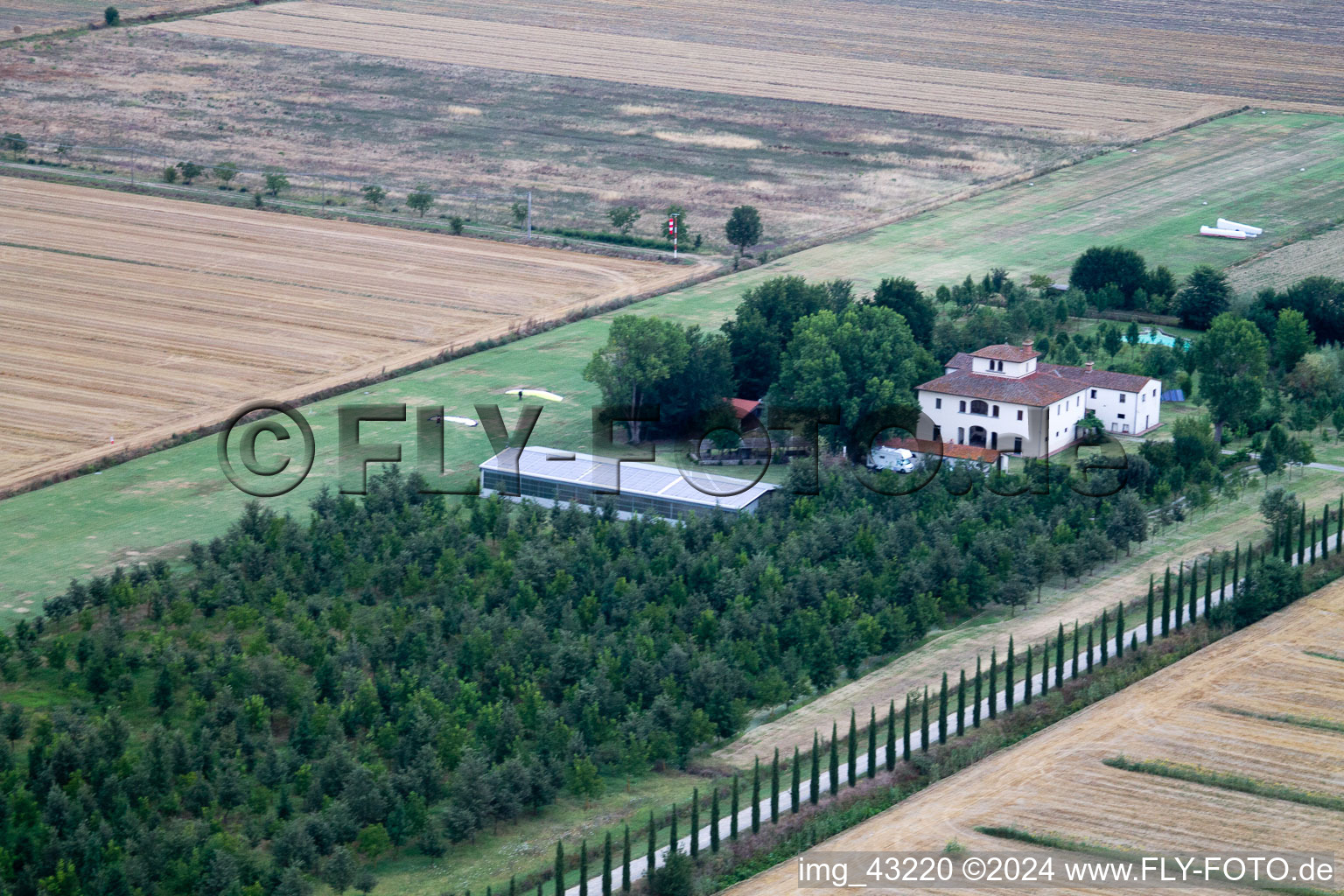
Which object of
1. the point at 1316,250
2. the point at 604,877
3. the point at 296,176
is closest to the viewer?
the point at 604,877

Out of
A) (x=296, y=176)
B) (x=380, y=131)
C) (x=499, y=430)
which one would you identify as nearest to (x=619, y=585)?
(x=499, y=430)

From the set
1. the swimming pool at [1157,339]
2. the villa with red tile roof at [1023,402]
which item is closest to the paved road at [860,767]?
the villa with red tile roof at [1023,402]

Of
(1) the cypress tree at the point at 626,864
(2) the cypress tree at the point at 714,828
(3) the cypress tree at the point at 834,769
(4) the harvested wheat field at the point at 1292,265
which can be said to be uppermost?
(4) the harvested wheat field at the point at 1292,265

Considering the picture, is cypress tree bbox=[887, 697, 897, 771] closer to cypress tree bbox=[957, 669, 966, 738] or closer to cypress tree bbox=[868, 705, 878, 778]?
cypress tree bbox=[868, 705, 878, 778]

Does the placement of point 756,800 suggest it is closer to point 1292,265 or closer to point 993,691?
point 993,691

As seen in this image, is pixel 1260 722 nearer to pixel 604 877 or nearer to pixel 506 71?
pixel 604 877

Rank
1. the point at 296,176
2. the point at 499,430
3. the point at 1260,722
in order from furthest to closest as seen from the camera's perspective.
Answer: the point at 296,176 → the point at 499,430 → the point at 1260,722

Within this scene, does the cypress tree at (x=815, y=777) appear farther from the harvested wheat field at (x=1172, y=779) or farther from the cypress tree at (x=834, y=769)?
the harvested wheat field at (x=1172, y=779)
